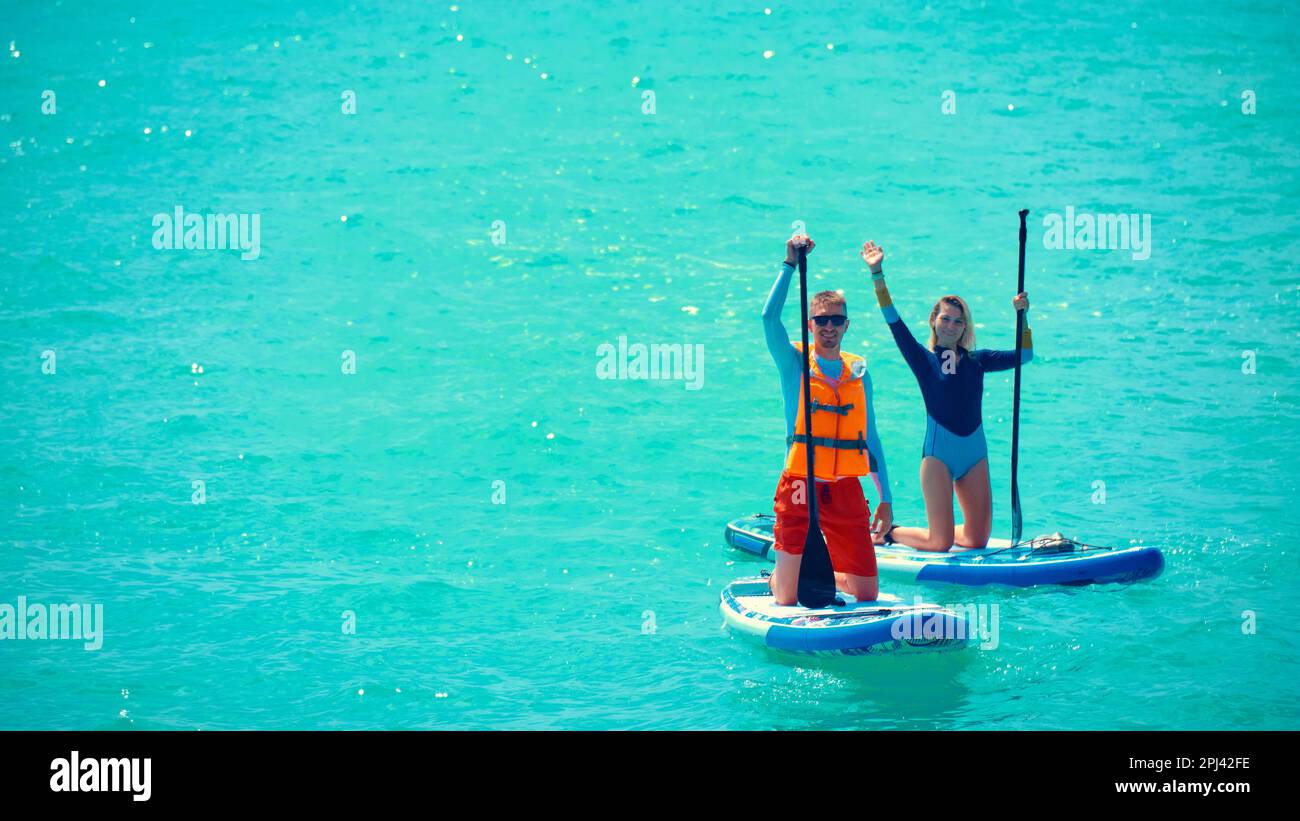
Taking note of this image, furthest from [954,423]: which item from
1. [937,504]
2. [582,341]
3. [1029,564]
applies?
[582,341]

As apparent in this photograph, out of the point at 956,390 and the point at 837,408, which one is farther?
the point at 956,390

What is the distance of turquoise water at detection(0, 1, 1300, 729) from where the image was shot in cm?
816

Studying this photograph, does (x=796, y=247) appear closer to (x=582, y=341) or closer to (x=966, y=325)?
(x=966, y=325)

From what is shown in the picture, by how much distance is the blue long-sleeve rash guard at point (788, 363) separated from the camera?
7.75m

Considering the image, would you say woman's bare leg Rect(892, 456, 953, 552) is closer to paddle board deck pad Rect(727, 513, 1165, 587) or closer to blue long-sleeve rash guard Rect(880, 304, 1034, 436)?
paddle board deck pad Rect(727, 513, 1165, 587)

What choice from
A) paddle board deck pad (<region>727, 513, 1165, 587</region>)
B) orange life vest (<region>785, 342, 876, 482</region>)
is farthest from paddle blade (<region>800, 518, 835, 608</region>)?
paddle board deck pad (<region>727, 513, 1165, 587</region>)

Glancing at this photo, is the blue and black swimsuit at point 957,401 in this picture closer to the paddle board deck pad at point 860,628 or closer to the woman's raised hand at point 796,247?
the paddle board deck pad at point 860,628

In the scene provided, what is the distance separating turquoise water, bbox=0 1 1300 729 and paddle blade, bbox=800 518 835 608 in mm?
359

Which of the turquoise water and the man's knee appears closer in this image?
the turquoise water

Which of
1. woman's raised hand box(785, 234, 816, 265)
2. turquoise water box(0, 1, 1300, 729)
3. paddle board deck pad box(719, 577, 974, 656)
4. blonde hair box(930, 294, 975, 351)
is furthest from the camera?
blonde hair box(930, 294, 975, 351)

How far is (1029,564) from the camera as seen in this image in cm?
902

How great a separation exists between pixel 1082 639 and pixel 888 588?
1.29 metres

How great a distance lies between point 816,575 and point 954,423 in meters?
1.82

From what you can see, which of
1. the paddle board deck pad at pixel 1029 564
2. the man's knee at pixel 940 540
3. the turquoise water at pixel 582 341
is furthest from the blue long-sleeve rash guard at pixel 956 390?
the turquoise water at pixel 582 341
